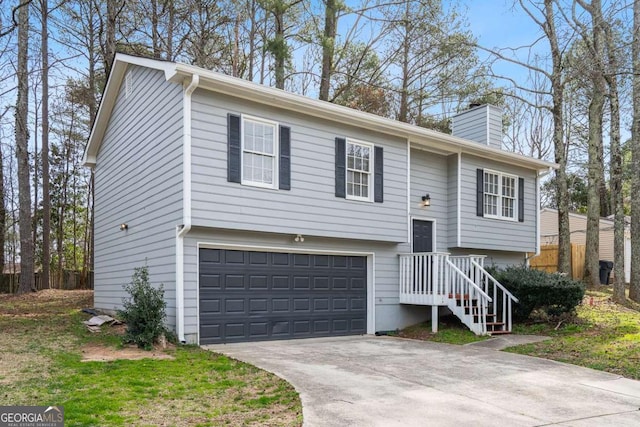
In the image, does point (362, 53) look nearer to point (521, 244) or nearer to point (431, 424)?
point (521, 244)

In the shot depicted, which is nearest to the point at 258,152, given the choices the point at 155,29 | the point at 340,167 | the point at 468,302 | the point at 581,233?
the point at 340,167

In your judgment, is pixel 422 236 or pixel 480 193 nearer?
pixel 422 236

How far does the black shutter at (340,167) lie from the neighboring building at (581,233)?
16.2 meters

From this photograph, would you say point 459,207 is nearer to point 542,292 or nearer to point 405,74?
point 542,292

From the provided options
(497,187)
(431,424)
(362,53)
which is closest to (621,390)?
(431,424)

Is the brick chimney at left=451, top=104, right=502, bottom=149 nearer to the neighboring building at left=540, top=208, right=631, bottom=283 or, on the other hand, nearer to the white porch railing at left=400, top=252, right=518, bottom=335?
the white porch railing at left=400, top=252, right=518, bottom=335

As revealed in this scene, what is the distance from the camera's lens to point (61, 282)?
2072cm

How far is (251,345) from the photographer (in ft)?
30.1

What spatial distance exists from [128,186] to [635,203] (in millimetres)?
12816

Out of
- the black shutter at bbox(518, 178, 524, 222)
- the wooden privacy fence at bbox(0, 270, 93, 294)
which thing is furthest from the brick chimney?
the wooden privacy fence at bbox(0, 270, 93, 294)

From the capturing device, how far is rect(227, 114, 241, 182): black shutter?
8953 millimetres

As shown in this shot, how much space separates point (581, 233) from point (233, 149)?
923 inches

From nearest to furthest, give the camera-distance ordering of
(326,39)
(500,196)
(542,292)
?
(542,292) < (500,196) < (326,39)

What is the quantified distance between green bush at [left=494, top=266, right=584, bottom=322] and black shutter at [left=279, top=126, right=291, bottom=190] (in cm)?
546
